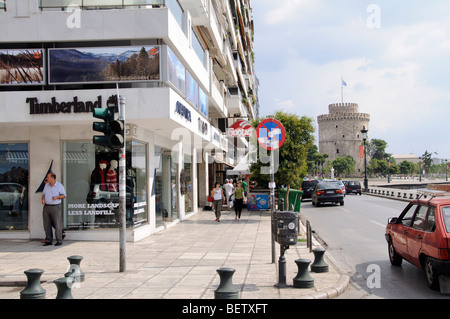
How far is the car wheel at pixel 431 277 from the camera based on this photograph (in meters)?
7.25

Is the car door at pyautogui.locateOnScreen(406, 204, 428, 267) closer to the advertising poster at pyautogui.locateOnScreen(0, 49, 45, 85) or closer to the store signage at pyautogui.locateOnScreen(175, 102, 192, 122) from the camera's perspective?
the store signage at pyautogui.locateOnScreen(175, 102, 192, 122)

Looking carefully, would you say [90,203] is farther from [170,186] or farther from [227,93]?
[227,93]

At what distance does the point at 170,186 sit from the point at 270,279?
1141cm

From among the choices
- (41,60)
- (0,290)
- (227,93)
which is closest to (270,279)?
(0,290)

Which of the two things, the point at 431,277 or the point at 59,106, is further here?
the point at 59,106

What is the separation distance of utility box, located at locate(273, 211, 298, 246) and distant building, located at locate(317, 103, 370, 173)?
125 m

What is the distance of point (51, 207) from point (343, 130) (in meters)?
126

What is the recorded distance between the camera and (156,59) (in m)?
13.0

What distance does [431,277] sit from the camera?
7.36 meters

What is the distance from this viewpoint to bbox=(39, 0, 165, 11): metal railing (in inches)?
508

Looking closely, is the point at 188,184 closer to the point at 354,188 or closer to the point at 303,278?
the point at 303,278

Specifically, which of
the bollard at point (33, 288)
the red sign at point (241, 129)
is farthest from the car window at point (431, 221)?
the red sign at point (241, 129)

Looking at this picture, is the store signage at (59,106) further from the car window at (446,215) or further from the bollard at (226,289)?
the car window at (446,215)

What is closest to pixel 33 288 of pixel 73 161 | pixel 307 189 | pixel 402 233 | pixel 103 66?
pixel 402 233
